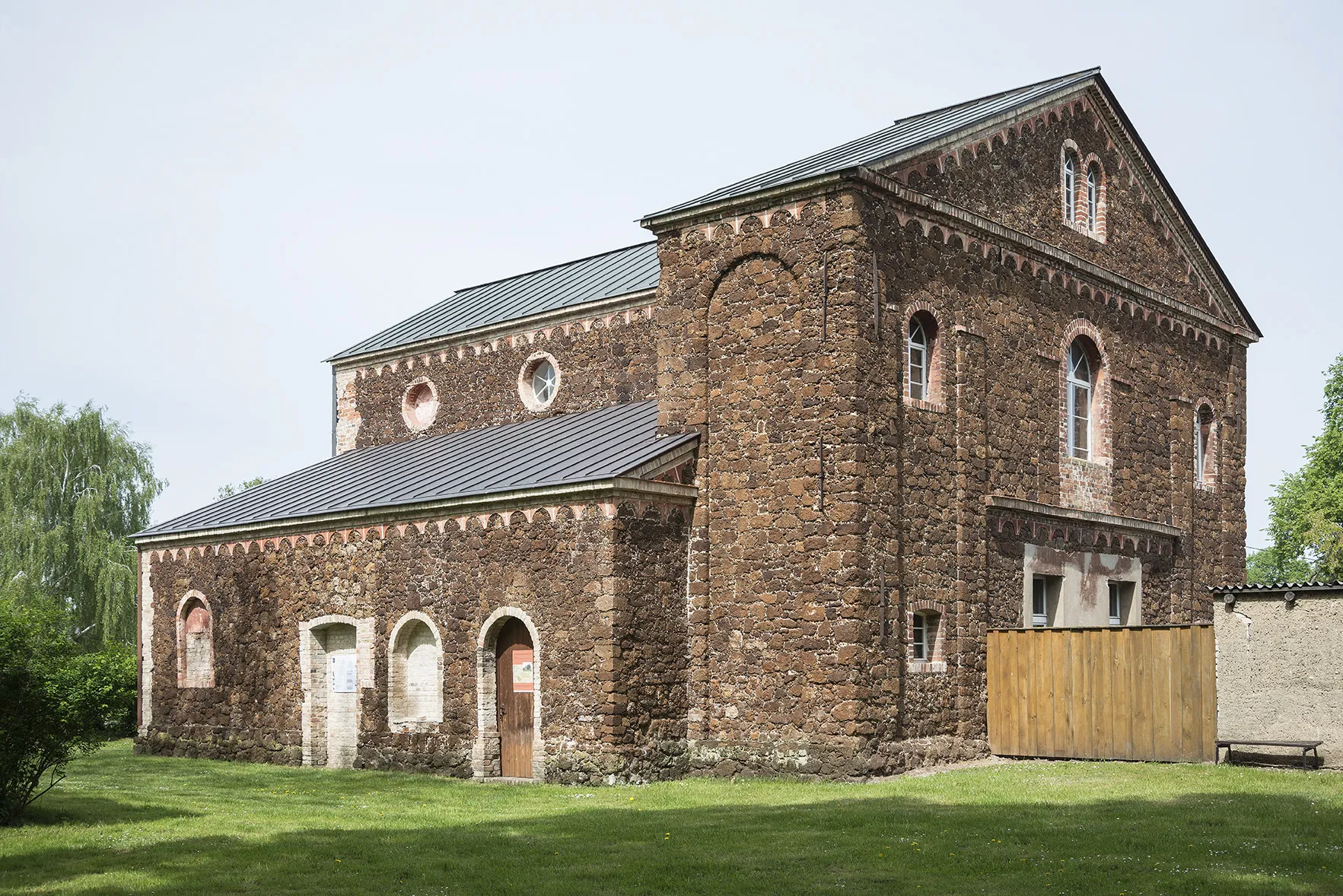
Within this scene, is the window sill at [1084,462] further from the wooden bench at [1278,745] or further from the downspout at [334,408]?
the downspout at [334,408]

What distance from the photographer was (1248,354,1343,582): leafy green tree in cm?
4122

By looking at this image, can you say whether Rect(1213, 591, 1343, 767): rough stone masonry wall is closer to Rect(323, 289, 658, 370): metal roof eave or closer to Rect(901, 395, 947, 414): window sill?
Rect(901, 395, 947, 414): window sill

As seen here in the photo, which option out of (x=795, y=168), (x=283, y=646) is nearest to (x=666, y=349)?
(x=795, y=168)

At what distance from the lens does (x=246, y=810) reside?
16.2m

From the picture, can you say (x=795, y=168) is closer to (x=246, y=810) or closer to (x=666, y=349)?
(x=666, y=349)

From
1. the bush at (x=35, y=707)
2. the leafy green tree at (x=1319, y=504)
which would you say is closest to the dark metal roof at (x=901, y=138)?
the bush at (x=35, y=707)

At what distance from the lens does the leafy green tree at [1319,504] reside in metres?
41.2

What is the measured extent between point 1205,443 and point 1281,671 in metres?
8.82

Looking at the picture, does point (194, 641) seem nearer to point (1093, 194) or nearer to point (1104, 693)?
point (1104, 693)

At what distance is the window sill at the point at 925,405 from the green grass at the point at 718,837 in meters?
4.95

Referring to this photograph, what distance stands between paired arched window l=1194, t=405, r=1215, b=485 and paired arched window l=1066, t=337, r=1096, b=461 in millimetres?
4156

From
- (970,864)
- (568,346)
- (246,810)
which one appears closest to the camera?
(970,864)

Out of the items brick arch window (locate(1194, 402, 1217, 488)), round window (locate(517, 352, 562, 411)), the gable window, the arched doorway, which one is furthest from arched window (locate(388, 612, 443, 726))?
brick arch window (locate(1194, 402, 1217, 488))

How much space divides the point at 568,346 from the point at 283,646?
7019mm
